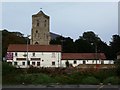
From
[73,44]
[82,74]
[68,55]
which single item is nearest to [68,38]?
[73,44]

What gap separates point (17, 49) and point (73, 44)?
978 inches

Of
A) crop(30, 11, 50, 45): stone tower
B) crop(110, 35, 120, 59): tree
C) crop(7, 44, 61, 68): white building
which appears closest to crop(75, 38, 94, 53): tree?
crop(110, 35, 120, 59): tree

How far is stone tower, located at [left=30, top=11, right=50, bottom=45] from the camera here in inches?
4483

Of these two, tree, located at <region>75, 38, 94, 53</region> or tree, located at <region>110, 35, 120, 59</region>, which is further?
tree, located at <region>75, 38, 94, 53</region>

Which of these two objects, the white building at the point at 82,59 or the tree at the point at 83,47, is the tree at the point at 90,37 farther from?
the white building at the point at 82,59

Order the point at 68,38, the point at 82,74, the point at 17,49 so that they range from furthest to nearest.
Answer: the point at 68,38 < the point at 17,49 < the point at 82,74

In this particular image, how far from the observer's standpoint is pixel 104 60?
97750 mm

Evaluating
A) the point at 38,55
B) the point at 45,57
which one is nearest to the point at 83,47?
the point at 45,57

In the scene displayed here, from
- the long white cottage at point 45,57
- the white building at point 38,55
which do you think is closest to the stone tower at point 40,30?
the long white cottage at point 45,57

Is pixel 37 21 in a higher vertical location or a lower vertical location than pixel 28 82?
higher

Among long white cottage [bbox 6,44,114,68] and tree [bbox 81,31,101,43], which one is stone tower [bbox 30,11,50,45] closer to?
long white cottage [bbox 6,44,114,68]

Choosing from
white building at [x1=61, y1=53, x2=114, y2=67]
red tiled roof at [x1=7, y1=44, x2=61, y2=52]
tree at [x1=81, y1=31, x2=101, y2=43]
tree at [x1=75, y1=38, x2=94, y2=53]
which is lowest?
white building at [x1=61, y1=53, x2=114, y2=67]

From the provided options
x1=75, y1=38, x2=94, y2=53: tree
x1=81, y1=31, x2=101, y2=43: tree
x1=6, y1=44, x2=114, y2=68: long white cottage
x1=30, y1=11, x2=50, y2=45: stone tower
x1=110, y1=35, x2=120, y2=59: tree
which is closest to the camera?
x1=6, y1=44, x2=114, y2=68: long white cottage

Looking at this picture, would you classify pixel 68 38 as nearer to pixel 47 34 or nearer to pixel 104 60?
pixel 47 34
